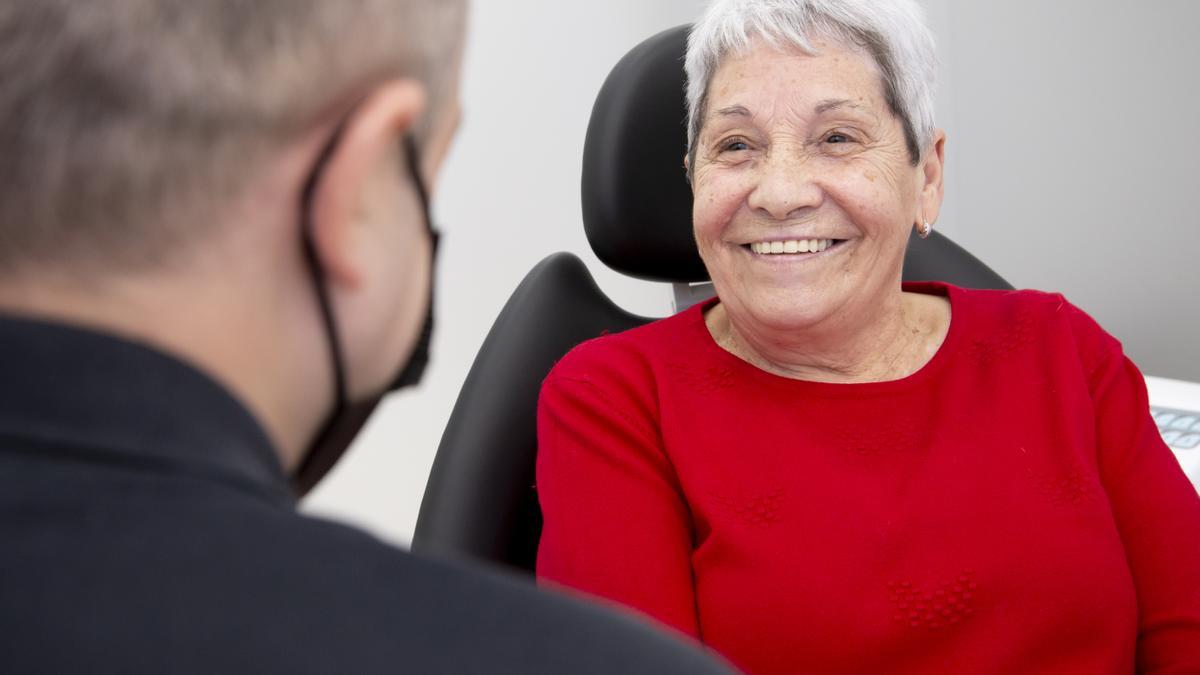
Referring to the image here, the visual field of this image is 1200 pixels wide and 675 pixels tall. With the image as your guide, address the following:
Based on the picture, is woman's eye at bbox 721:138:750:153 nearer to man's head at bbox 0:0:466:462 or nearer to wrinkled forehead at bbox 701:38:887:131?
wrinkled forehead at bbox 701:38:887:131

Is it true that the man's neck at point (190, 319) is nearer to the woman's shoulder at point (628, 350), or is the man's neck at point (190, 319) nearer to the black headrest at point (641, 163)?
the woman's shoulder at point (628, 350)

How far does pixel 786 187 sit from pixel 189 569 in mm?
1044

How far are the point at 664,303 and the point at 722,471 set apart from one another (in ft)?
5.82

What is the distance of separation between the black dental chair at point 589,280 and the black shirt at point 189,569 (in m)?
0.86

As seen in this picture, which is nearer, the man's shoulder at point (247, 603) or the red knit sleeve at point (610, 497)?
the man's shoulder at point (247, 603)

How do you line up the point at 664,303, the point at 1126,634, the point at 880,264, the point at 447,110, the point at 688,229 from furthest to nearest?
the point at 664,303 < the point at 688,229 < the point at 880,264 < the point at 1126,634 < the point at 447,110

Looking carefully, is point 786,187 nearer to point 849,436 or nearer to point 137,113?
point 849,436

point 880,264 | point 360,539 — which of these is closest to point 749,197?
point 880,264

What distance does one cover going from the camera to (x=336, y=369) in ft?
1.58

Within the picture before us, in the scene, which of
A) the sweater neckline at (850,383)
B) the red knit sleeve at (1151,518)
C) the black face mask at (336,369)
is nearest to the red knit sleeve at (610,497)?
the sweater neckline at (850,383)

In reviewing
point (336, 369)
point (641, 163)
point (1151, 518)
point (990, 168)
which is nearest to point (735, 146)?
point (641, 163)

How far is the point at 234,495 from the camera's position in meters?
0.39

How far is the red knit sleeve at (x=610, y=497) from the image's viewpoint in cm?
116

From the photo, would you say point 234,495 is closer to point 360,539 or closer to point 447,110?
point 360,539
